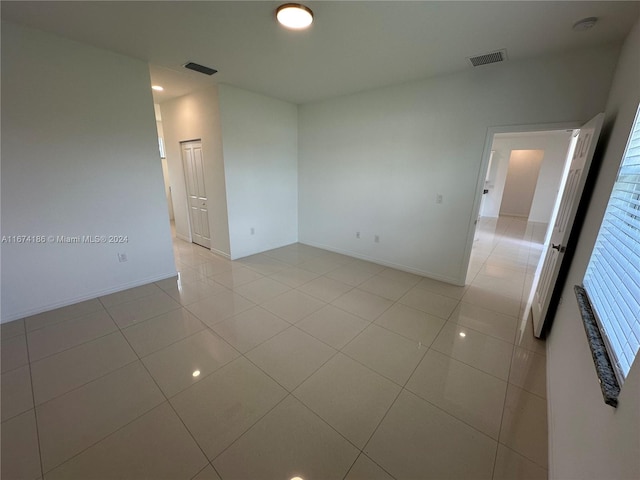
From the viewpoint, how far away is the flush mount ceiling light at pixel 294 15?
6.10ft

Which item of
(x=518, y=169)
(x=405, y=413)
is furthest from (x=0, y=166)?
(x=518, y=169)

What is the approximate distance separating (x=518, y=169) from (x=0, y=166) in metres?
11.9

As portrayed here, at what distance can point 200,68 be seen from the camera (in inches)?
122

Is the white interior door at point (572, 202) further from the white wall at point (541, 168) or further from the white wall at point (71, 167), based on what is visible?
the white wall at point (541, 168)

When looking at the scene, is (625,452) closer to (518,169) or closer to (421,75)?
(421,75)

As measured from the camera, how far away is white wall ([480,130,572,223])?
715cm

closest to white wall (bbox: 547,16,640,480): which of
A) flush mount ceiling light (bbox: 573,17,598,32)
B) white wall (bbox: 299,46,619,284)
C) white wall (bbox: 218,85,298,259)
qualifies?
flush mount ceiling light (bbox: 573,17,598,32)

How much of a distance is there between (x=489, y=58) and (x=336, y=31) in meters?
1.66

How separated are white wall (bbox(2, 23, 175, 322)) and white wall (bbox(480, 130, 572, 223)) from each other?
8317mm

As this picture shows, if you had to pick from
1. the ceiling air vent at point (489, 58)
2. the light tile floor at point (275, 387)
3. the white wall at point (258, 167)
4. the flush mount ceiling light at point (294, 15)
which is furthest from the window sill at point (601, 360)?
the white wall at point (258, 167)

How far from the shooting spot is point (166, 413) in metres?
1.62

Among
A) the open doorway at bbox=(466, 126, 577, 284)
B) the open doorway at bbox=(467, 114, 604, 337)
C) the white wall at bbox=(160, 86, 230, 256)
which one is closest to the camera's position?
the open doorway at bbox=(467, 114, 604, 337)

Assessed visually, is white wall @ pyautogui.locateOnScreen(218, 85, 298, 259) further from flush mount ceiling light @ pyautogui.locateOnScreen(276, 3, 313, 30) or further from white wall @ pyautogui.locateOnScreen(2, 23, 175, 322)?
flush mount ceiling light @ pyautogui.locateOnScreen(276, 3, 313, 30)

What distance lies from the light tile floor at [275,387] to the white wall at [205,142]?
1.54 metres
